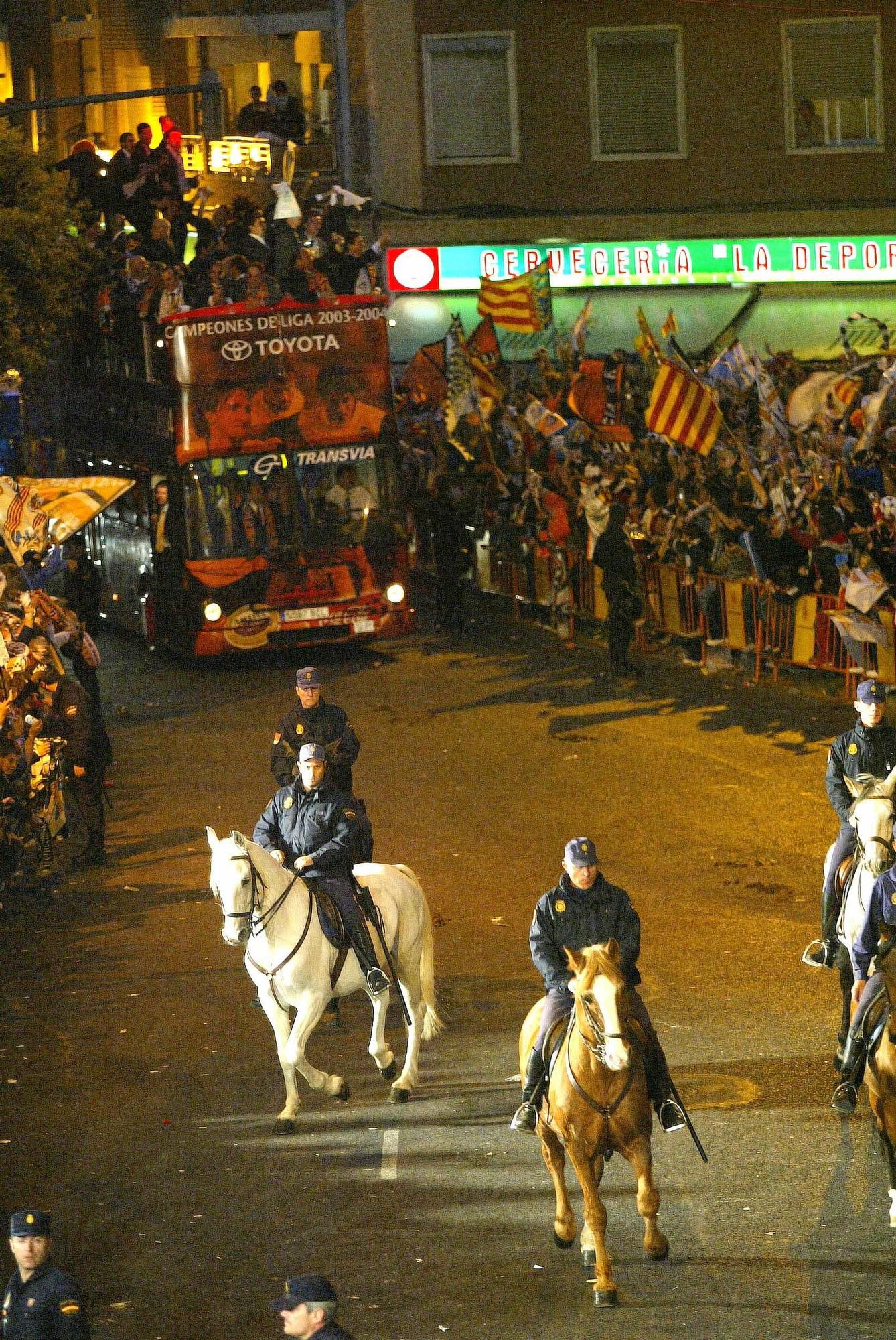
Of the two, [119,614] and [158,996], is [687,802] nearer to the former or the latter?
[158,996]

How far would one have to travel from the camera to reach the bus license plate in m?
24.9

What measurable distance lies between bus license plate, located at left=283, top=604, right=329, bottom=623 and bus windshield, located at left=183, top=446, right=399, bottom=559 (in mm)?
743

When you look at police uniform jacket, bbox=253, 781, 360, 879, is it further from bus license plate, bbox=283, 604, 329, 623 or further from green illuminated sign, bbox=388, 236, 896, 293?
green illuminated sign, bbox=388, 236, 896, 293

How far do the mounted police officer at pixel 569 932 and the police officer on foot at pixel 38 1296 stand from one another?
9.62ft

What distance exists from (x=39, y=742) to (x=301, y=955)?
229 inches

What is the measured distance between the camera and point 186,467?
79.3 ft

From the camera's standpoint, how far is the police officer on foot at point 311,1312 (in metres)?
6.05

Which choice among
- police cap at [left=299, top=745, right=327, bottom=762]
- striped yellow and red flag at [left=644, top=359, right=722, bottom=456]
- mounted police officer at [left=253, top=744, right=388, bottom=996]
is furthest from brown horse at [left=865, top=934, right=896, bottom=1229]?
striped yellow and red flag at [left=644, top=359, right=722, bottom=456]

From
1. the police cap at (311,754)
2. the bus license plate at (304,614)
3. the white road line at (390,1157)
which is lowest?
the white road line at (390,1157)

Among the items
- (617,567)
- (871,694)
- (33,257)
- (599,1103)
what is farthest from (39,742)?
(33,257)

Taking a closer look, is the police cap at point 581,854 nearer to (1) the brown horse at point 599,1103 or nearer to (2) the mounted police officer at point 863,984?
(1) the brown horse at point 599,1103

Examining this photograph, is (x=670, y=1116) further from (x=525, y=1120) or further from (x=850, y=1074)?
(x=850, y=1074)

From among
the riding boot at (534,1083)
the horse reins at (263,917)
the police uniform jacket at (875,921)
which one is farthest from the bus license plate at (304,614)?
the riding boot at (534,1083)

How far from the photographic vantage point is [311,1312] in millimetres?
6055
